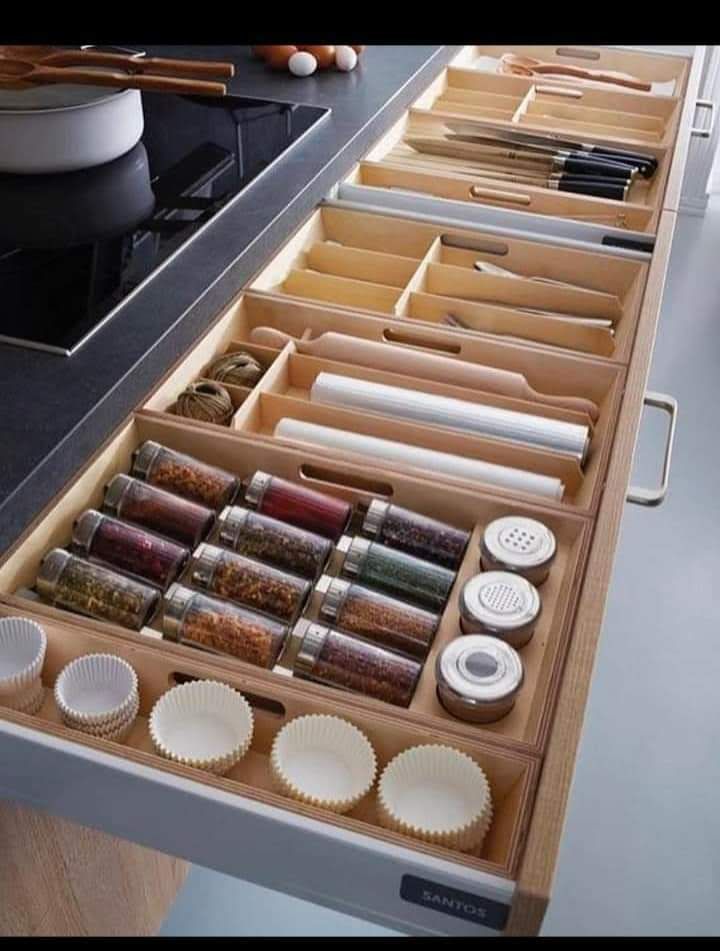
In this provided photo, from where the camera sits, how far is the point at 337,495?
3.10 ft

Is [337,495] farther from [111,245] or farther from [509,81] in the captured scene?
[509,81]

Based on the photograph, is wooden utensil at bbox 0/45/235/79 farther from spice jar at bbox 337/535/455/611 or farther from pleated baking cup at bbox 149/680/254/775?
pleated baking cup at bbox 149/680/254/775

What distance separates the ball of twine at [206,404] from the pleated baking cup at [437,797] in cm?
44

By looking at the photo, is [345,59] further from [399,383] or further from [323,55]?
[399,383]

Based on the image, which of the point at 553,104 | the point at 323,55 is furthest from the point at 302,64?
the point at 553,104

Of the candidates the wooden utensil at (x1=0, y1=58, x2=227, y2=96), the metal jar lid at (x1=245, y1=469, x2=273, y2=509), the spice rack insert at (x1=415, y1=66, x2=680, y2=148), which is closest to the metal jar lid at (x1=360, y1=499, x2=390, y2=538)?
the metal jar lid at (x1=245, y1=469, x2=273, y2=509)

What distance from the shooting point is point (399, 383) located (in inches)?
42.9

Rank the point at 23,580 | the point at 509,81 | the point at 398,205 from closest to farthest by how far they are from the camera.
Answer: the point at 23,580, the point at 398,205, the point at 509,81

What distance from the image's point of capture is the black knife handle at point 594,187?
1489mm

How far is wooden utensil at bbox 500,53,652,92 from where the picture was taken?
1894 mm

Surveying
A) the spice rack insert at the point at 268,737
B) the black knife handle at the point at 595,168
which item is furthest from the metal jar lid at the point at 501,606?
the black knife handle at the point at 595,168

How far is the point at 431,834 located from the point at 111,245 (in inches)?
30.6
